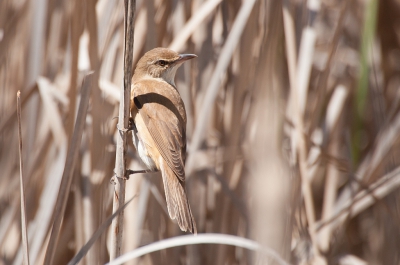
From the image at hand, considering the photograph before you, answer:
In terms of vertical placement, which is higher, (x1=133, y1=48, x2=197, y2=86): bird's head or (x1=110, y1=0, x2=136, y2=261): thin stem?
(x1=133, y1=48, x2=197, y2=86): bird's head

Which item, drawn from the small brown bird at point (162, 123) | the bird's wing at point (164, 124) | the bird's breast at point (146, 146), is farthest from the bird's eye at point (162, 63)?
the bird's breast at point (146, 146)

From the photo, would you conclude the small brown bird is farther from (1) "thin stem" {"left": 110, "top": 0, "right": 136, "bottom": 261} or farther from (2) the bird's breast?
(1) "thin stem" {"left": 110, "top": 0, "right": 136, "bottom": 261}

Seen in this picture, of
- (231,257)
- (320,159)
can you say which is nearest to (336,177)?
(320,159)

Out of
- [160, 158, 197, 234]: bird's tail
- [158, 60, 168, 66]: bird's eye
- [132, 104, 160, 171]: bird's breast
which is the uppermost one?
[158, 60, 168, 66]: bird's eye

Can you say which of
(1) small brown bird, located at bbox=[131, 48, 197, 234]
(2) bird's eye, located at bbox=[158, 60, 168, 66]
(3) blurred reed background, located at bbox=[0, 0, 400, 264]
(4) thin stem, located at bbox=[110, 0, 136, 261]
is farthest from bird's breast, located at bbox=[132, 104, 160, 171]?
(4) thin stem, located at bbox=[110, 0, 136, 261]

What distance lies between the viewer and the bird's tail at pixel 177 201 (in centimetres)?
196

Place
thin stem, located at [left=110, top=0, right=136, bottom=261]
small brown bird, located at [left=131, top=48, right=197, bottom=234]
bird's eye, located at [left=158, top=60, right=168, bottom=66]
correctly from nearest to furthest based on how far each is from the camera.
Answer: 1. thin stem, located at [left=110, top=0, right=136, bottom=261]
2. small brown bird, located at [left=131, top=48, right=197, bottom=234]
3. bird's eye, located at [left=158, top=60, right=168, bottom=66]

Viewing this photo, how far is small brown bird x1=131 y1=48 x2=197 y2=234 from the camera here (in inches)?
84.7

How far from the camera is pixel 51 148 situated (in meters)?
2.59

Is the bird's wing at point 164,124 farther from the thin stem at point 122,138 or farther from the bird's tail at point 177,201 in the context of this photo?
the thin stem at point 122,138

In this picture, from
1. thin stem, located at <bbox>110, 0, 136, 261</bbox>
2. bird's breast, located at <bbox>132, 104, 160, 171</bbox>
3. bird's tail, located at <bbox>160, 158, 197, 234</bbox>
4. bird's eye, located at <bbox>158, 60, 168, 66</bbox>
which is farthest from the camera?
bird's eye, located at <bbox>158, 60, 168, 66</bbox>

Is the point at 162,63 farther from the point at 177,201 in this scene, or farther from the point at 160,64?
the point at 177,201

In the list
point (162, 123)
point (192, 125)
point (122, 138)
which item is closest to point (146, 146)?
point (162, 123)

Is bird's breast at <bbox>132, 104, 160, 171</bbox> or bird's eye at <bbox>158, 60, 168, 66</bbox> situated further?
bird's eye at <bbox>158, 60, 168, 66</bbox>
